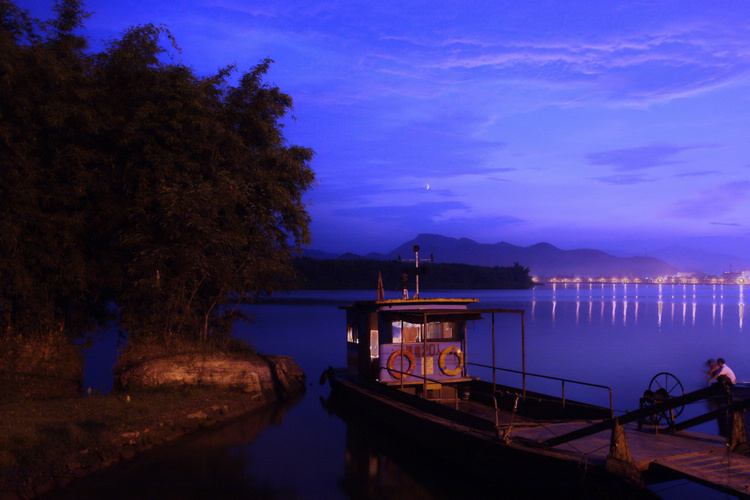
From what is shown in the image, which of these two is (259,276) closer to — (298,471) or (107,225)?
(107,225)

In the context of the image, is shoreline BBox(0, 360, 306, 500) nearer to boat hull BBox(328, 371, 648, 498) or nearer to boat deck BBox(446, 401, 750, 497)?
boat hull BBox(328, 371, 648, 498)

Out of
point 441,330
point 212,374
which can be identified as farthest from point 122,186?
point 441,330

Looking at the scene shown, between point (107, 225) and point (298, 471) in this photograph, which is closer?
point (298, 471)

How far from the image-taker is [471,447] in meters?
9.84

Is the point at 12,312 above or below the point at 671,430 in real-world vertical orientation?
above

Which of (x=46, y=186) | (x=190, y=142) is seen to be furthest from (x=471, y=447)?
(x=46, y=186)

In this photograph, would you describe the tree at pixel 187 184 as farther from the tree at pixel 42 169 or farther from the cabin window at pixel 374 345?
the cabin window at pixel 374 345

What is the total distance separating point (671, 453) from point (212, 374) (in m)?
11.4

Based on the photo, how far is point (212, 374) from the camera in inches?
612

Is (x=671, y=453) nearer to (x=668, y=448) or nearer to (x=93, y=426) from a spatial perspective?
(x=668, y=448)

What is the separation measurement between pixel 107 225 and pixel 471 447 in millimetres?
10334

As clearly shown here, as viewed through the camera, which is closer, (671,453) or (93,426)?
(671,453)

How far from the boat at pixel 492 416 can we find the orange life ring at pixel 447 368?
25 mm

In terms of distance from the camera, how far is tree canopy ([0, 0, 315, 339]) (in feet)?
42.2
